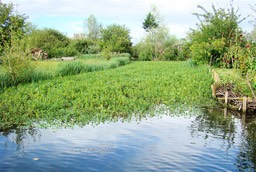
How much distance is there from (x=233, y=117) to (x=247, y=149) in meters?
3.13

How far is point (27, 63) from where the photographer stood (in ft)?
48.1

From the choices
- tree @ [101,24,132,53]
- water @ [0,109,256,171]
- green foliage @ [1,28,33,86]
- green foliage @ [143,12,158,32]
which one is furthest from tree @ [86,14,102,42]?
water @ [0,109,256,171]

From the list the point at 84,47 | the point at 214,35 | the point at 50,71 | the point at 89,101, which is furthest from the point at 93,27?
the point at 89,101

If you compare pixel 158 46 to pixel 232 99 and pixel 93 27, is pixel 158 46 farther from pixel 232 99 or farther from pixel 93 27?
pixel 232 99

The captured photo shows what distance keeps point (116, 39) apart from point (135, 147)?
35.4 meters

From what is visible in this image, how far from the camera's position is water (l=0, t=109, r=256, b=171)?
5.82m

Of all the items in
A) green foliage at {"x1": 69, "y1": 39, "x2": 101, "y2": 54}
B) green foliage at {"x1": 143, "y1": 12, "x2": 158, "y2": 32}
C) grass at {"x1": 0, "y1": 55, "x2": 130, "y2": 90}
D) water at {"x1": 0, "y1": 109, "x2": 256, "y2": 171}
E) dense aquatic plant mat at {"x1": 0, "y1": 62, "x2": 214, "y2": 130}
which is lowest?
water at {"x1": 0, "y1": 109, "x2": 256, "y2": 171}

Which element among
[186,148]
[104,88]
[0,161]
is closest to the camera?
[0,161]

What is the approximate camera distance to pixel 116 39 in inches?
1628

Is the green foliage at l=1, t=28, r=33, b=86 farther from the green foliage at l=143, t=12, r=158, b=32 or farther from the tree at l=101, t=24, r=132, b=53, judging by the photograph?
the green foliage at l=143, t=12, r=158, b=32

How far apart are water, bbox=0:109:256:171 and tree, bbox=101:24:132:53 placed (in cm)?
3117

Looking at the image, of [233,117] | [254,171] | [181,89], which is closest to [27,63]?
[181,89]

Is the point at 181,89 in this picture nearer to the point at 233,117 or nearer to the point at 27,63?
the point at 233,117

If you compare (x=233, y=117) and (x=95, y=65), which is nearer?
(x=233, y=117)
